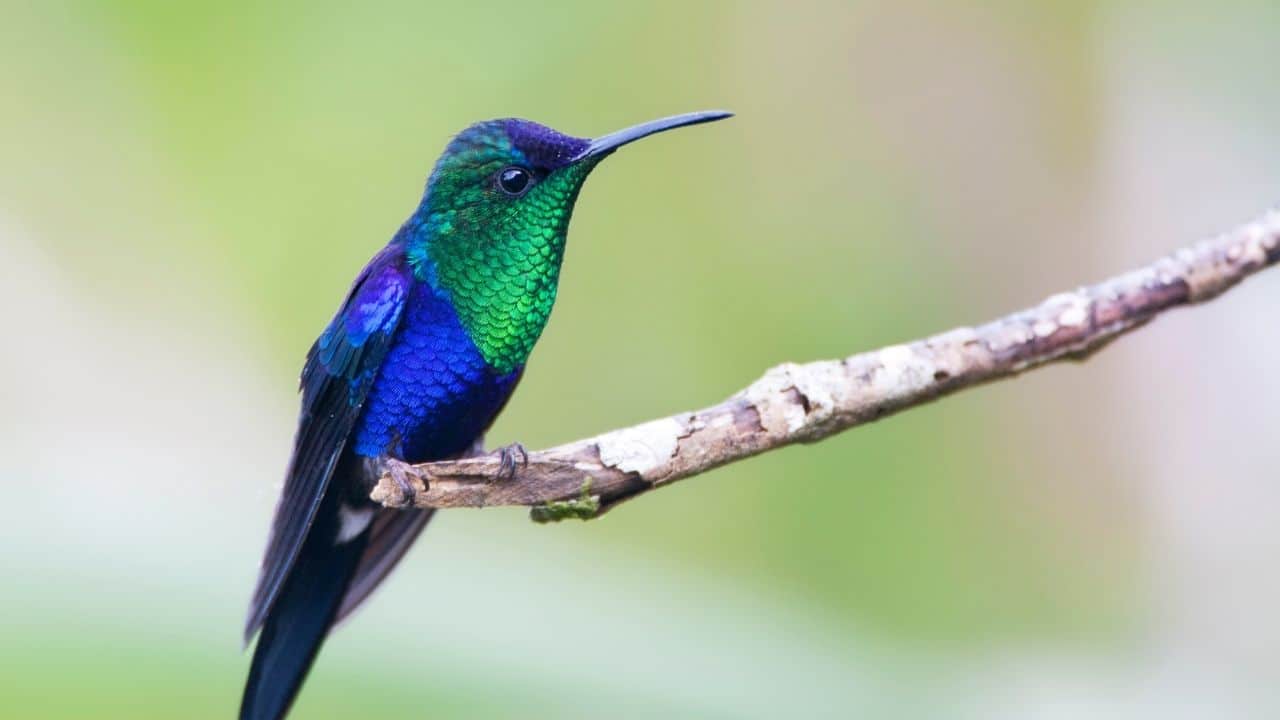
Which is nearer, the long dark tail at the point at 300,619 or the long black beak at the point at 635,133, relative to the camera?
the long black beak at the point at 635,133

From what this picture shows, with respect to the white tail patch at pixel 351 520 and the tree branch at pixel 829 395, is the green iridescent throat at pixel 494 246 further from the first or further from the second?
the white tail patch at pixel 351 520

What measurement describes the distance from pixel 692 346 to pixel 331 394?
2.03 metres

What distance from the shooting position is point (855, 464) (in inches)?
156

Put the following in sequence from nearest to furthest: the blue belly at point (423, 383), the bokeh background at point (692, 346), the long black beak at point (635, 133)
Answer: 1. the long black beak at point (635, 133)
2. the blue belly at point (423, 383)
3. the bokeh background at point (692, 346)

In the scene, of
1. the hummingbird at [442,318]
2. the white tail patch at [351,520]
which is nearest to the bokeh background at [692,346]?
the white tail patch at [351,520]

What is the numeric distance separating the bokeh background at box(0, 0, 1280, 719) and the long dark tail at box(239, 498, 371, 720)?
0.23 metres

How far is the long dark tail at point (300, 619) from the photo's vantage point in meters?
2.25

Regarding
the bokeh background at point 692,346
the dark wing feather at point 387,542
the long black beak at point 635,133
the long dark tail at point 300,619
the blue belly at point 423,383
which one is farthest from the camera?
the bokeh background at point 692,346

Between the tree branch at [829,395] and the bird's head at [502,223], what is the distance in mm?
229

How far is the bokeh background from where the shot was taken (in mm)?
2779

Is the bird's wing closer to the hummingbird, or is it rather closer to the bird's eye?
the hummingbird

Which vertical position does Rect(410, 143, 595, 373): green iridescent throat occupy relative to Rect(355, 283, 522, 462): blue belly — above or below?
above

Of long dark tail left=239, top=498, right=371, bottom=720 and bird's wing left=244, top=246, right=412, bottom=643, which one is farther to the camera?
long dark tail left=239, top=498, right=371, bottom=720

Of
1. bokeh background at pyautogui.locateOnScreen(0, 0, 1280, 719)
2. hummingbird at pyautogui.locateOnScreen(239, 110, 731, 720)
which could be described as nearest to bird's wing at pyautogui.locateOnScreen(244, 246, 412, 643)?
hummingbird at pyautogui.locateOnScreen(239, 110, 731, 720)
